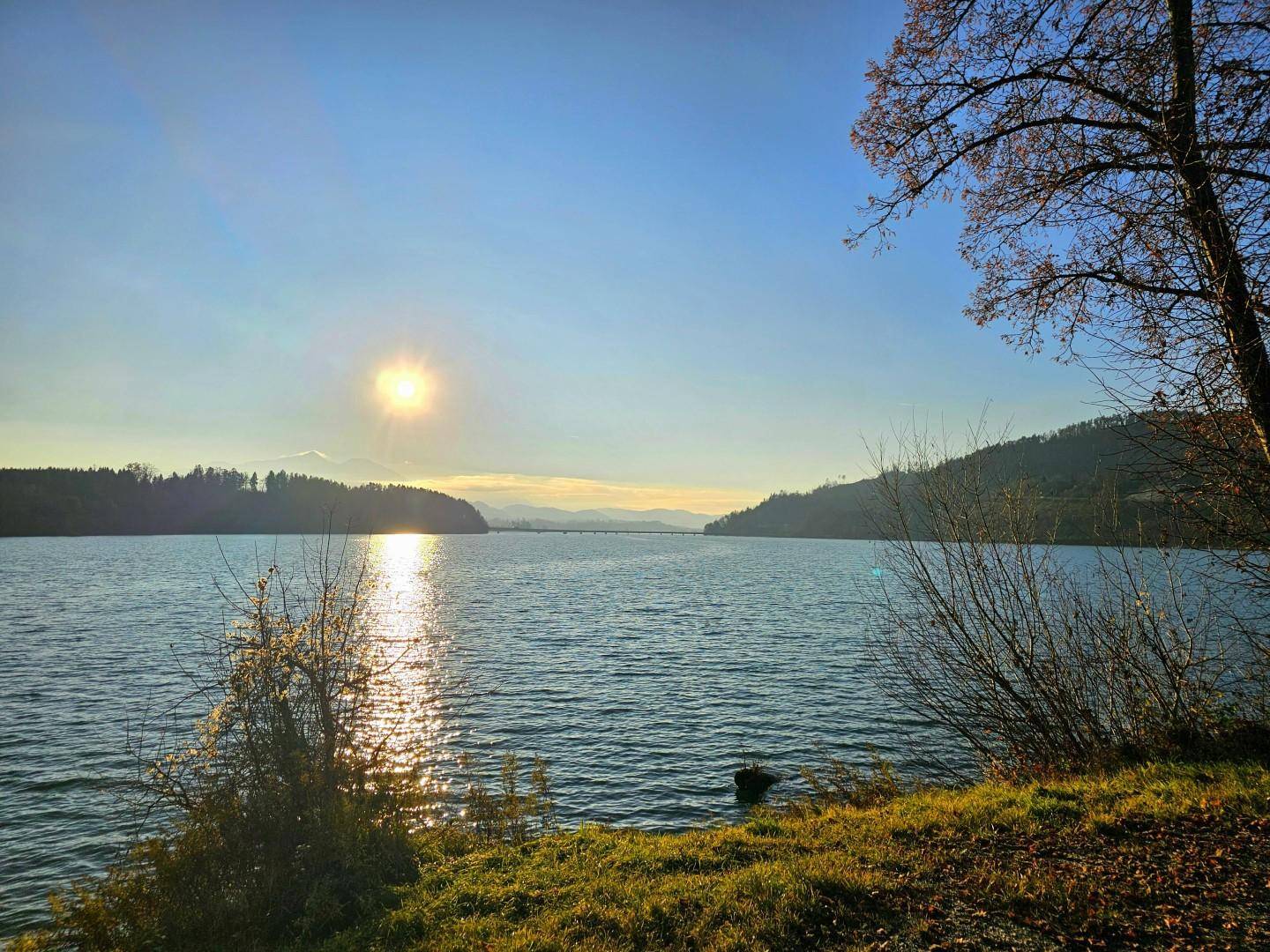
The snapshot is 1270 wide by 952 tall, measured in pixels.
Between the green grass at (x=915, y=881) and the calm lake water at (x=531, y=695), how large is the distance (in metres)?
6.36

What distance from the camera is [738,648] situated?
37.2 metres

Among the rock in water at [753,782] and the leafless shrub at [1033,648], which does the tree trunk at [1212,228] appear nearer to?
the leafless shrub at [1033,648]

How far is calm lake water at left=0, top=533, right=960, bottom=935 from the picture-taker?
16109 mm

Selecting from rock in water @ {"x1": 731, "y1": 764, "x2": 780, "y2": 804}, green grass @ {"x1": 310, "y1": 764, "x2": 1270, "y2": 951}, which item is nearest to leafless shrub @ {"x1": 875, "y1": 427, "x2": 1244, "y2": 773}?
green grass @ {"x1": 310, "y1": 764, "x2": 1270, "y2": 951}

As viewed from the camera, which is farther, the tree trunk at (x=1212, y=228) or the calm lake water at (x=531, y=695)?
the calm lake water at (x=531, y=695)

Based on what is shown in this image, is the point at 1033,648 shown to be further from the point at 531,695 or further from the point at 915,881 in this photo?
the point at 531,695

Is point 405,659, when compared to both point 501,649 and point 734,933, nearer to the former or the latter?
point 501,649

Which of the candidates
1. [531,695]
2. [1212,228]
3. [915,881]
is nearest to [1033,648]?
[915,881]

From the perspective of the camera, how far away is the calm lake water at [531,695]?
1611 cm

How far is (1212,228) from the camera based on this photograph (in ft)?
24.0

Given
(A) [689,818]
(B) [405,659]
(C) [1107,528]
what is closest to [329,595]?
(A) [689,818]

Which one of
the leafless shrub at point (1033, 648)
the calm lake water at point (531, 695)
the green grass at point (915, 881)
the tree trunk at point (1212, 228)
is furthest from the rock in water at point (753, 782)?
the tree trunk at point (1212, 228)

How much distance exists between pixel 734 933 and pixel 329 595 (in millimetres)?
8453

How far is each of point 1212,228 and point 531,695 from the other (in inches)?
1012
